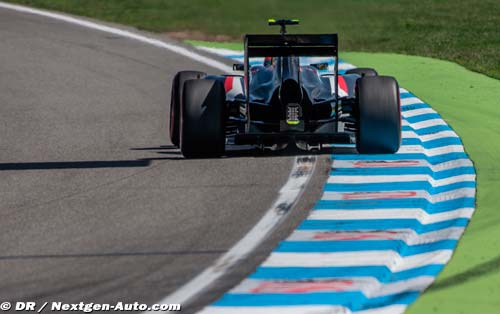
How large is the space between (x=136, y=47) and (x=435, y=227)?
1496cm

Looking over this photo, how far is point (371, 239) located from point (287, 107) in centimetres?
370

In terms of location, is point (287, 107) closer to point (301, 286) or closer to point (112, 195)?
point (112, 195)

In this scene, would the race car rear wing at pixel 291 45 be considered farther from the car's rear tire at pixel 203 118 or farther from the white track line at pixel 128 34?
the white track line at pixel 128 34

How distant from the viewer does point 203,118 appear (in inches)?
532

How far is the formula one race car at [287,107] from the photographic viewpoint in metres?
13.5

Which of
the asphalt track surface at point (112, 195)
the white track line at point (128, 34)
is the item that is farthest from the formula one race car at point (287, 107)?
the white track line at point (128, 34)

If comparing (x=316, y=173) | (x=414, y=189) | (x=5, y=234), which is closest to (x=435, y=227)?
(x=414, y=189)

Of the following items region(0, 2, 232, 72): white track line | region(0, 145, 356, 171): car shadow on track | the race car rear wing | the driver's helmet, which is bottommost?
region(0, 145, 356, 171): car shadow on track

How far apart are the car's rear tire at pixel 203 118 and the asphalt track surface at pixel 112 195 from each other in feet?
0.69

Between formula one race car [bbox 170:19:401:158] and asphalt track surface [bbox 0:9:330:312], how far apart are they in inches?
12.4

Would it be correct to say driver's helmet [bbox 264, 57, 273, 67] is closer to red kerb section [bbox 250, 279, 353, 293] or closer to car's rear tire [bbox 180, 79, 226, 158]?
car's rear tire [bbox 180, 79, 226, 158]

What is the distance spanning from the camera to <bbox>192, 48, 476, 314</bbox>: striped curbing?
334 inches

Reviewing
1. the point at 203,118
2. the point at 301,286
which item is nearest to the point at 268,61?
the point at 203,118

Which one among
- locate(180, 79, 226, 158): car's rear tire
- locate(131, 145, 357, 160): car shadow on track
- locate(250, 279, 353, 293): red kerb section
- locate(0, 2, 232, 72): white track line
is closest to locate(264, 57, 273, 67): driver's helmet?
locate(180, 79, 226, 158): car's rear tire
